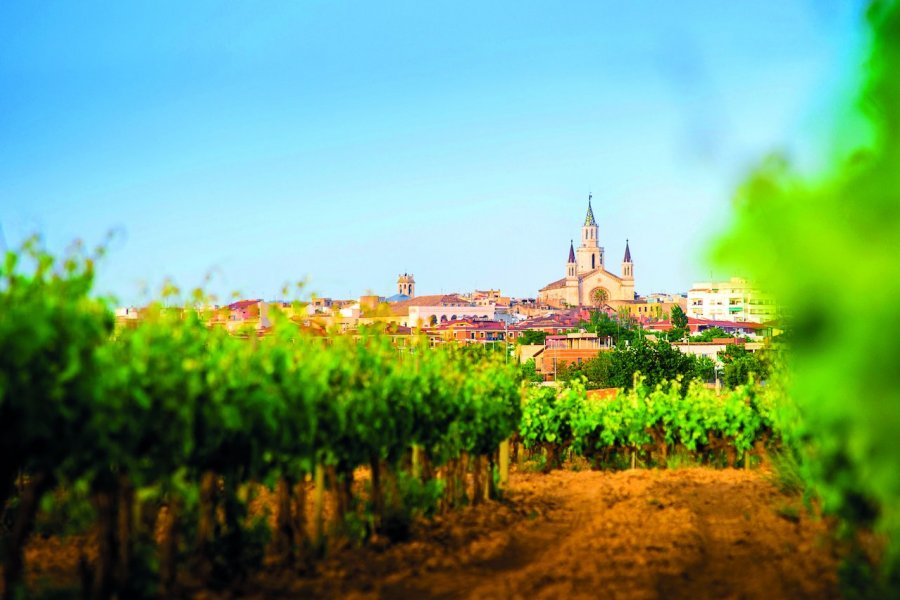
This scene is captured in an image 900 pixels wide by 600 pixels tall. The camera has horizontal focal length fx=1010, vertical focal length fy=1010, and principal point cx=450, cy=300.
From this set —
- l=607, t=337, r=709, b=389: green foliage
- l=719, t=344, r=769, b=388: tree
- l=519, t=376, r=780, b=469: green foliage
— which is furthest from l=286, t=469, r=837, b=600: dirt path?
l=607, t=337, r=709, b=389: green foliage

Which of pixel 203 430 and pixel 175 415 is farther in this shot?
pixel 203 430

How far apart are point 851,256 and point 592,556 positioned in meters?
5.59

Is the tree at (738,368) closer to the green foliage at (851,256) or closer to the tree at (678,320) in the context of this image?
the tree at (678,320)

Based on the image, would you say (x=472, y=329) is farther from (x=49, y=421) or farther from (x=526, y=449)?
(x=49, y=421)

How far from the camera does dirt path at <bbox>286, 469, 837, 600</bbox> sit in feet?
23.7

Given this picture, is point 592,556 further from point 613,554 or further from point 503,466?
point 503,466

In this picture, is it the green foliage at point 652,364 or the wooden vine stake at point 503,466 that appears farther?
the green foliage at point 652,364

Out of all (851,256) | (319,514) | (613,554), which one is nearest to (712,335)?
(613,554)

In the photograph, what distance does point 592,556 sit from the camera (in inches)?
337

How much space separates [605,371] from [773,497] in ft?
247

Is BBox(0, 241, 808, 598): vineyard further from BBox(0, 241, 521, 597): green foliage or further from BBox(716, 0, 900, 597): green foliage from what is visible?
BBox(716, 0, 900, 597): green foliage

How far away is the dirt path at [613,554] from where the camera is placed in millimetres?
7230

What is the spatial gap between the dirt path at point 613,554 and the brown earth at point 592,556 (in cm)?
1

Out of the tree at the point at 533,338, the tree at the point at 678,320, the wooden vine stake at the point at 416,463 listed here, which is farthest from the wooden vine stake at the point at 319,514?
the tree at the point at 678,320
